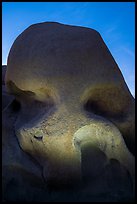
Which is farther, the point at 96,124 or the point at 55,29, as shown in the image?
the point at 55,29

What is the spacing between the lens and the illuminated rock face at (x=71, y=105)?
3.16 metres

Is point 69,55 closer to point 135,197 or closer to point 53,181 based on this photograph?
point 53,181

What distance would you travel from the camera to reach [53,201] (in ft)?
10.5

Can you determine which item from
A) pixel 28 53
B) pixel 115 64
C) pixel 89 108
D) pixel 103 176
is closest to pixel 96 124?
pixel 89 108

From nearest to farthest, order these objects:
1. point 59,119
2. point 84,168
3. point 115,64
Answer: point 59,119, point 84,168, point 115,64

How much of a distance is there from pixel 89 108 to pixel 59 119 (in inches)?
19.5

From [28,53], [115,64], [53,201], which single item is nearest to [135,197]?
[53,201]

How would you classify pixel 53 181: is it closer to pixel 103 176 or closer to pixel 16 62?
pixel 103 176

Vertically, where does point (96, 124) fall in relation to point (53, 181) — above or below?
A: above

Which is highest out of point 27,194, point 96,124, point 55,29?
point 55,29

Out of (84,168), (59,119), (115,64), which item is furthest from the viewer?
(115,64)

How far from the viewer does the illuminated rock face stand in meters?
3.16

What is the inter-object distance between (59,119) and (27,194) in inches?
35.1

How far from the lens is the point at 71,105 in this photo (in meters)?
3.23
